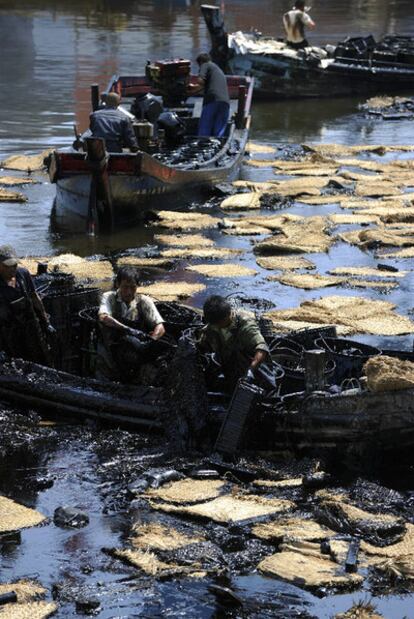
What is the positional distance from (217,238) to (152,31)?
27.0 metres

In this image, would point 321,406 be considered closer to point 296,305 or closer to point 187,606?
point 187,606

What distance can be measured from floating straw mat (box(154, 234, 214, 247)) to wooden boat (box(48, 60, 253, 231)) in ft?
2.89

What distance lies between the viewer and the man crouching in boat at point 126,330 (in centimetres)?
1214

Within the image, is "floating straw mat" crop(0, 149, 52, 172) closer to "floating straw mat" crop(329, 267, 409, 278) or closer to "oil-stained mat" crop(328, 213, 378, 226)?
"oil-stained mat" crop(328, 213, 378, 226)

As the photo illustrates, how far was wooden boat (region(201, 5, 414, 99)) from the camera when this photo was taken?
105 feet

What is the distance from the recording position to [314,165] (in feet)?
83.3

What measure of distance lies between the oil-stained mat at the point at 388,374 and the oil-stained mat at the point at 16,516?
112 inches

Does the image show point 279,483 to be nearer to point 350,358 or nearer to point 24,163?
point 350,358

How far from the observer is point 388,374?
10688 millimetres

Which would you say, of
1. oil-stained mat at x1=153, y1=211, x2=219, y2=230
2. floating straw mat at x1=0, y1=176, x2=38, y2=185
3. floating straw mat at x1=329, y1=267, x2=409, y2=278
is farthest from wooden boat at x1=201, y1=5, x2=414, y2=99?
floating straw mat at x1=329, y1=267, x2=409, y2=278

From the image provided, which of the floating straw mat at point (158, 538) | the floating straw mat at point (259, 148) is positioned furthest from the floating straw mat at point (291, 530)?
the floating straw mat at point (259, 148)

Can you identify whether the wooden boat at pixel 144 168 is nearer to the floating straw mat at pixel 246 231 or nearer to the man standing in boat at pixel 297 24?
the floating straw mat at pixel 246 231

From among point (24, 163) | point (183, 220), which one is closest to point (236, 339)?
point (183, 220)

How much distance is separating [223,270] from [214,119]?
245 inches
